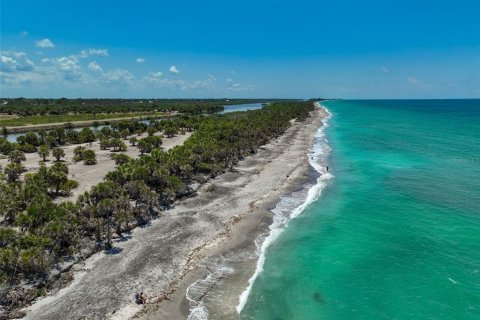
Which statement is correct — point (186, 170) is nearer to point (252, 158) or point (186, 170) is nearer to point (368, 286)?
point (252, 158)

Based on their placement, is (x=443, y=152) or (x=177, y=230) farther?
(x=443, y=152)

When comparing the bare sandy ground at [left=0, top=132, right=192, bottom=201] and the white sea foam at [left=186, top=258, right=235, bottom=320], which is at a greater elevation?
the bare sandy ground at [left=0, top=132, right=192, bottom=201]

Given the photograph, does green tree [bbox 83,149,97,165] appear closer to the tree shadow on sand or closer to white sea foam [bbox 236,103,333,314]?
the tree shadow on sand

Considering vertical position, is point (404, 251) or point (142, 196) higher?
point (142, 196)

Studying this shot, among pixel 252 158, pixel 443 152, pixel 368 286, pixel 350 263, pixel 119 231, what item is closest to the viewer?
pixel 368 286

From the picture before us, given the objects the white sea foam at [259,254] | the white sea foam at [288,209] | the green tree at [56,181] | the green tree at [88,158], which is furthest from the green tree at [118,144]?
the white sea foam at [259,254]

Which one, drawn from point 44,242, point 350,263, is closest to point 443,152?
point 350,263

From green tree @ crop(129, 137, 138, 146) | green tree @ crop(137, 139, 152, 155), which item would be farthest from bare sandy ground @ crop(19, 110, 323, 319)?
green tree @ crop(129, 137, 138, 146)
